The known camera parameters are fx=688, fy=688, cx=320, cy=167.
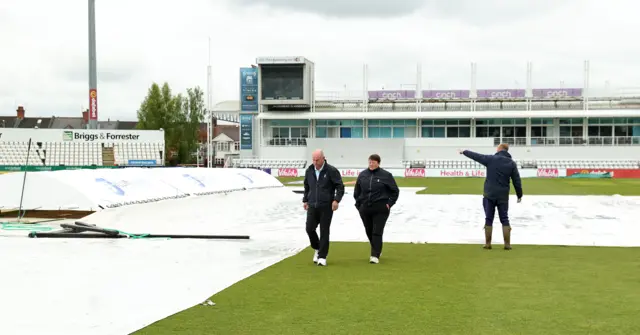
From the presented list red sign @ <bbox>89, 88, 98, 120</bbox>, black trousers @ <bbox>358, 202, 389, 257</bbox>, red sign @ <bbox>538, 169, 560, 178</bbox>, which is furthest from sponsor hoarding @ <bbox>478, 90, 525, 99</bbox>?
black trousers @ <bbox>358, 202, 389, 257</bbox>

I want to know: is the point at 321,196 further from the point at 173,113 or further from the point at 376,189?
the point at 173,113

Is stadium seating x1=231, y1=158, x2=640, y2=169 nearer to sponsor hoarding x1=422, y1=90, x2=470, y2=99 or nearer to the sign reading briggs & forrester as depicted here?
sponsor hoarding x1=422, y1=90, x2=470, y2=99

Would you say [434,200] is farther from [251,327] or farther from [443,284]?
[251,327]

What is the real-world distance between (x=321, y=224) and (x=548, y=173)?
5664 cm

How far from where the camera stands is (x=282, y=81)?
79.9 meters

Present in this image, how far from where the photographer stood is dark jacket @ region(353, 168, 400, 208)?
1157 cm

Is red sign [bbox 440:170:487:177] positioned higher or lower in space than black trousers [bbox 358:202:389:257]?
lower

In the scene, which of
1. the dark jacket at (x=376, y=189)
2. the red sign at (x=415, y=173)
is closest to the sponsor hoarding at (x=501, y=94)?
the red sign at (x=415, y=173)

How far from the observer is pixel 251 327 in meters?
6.94

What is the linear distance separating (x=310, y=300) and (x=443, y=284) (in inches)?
83.1

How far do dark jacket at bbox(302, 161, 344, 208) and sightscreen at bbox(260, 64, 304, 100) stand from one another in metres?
68.7

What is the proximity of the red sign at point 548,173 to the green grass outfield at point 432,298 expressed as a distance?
53.6 meters

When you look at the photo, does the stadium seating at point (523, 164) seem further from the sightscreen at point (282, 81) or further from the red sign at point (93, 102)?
the red sign at point (93, 102)

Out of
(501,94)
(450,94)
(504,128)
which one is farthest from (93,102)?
(501,94)
